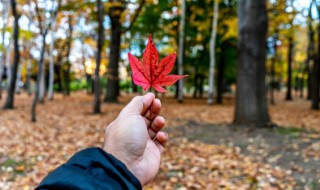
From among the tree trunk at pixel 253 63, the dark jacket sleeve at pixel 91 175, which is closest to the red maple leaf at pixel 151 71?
the dark jacket sleeve at pixel 91 175

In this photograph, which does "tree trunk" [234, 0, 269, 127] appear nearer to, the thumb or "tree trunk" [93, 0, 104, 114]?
"tree trunk" [93, 0, 104, 114]

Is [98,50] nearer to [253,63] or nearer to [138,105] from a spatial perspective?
[253,63]

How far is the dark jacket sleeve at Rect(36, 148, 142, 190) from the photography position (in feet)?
3.25

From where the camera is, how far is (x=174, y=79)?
1.28 metres

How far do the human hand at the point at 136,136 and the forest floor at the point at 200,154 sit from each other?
9.43ft

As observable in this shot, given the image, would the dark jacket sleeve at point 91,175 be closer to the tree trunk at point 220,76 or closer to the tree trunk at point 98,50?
the tree trunk at point 98,50

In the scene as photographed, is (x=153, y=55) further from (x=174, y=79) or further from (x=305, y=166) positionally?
(x=305, y=166)

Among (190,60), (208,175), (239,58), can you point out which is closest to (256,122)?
(239,58)

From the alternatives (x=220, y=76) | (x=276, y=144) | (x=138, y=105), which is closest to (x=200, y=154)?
(x=276, y=144)

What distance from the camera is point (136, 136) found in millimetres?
1397

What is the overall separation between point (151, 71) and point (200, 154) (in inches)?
189

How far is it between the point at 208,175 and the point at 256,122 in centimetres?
337

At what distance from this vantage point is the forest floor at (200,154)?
450 cm

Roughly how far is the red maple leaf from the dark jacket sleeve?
12.8 inches
